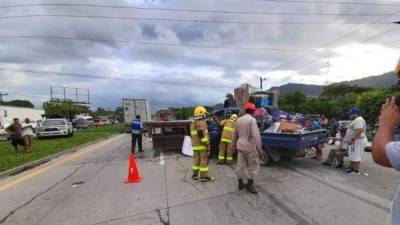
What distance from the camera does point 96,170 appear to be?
12398 mm

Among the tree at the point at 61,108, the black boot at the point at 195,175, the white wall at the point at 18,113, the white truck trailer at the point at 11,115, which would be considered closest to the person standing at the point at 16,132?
the black boot at the point at 195,175

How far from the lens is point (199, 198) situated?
25.3ft

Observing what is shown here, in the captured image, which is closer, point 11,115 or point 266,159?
point 266,159

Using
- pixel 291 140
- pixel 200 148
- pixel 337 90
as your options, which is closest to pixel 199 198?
pixel 200 148

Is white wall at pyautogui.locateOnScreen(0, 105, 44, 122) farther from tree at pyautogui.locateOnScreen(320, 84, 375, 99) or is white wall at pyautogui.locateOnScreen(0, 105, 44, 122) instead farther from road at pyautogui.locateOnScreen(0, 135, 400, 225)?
tree at pyautogui.locateOnScreen(320, 84, 375, 99)

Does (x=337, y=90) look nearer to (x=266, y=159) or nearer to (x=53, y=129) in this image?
(x=53, y=129)

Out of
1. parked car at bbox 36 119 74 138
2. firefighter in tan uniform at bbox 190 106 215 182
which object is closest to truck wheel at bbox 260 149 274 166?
firefighter in tan uniform at bbox 190 106 215 182

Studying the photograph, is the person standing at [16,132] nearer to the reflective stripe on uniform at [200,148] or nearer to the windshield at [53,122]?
the reflective stripe on uniform at [200,148]

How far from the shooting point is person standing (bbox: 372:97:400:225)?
214 centimetres

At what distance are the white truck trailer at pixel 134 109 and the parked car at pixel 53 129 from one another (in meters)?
8.73

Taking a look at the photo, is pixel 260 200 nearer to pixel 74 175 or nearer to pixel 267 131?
pixel 267 131

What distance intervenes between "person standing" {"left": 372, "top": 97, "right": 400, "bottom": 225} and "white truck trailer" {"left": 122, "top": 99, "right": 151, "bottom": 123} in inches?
1542

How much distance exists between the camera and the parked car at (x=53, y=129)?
31375mm

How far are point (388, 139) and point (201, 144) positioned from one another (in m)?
7.62
